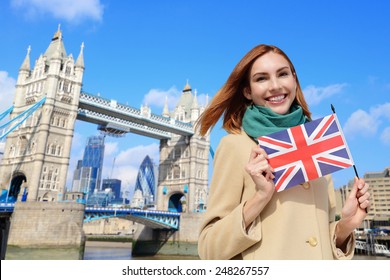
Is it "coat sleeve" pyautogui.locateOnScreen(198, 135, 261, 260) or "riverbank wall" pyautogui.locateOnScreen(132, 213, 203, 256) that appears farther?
"riverbank wall" pyautogui.locateOnScreen(132, 213, 203, 256)

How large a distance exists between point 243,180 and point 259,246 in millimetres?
325

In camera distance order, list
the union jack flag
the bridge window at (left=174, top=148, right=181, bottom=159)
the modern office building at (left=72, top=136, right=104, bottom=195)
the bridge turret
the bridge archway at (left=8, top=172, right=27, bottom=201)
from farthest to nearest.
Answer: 1. the modern office building at (left=72, top=136, right=104, bottom=195)
2. the bridge window at (left=174, top=148, right=181, bottom=159)
3. the bridge turret
4. the bridge archway at (left=8, top=172, right=27, bottom=201)
5. the union jack flag

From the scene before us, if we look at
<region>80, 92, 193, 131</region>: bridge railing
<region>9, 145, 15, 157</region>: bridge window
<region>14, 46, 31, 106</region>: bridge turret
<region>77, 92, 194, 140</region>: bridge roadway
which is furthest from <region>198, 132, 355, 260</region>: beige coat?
<region>14, 46, 31, 106</region>: bridge turret

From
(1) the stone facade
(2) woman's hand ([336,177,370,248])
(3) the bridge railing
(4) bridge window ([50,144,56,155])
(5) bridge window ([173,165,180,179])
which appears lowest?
(2) woman's hand ([336,177,370,248])

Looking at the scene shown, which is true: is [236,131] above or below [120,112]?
below

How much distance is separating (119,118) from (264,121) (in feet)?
116

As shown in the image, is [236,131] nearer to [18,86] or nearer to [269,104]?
[269,104]

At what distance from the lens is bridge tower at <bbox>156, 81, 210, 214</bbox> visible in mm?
42031

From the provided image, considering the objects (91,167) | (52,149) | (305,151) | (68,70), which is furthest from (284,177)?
(91,167)

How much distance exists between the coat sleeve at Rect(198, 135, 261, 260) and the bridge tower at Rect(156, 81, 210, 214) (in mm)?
39965

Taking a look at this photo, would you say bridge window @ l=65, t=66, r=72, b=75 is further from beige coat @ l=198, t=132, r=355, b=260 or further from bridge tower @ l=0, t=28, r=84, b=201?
beige coat @ l=198, t=132, r=355, b=260

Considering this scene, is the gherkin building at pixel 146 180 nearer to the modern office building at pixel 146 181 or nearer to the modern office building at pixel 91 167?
the modern office building at pixel 146 181
